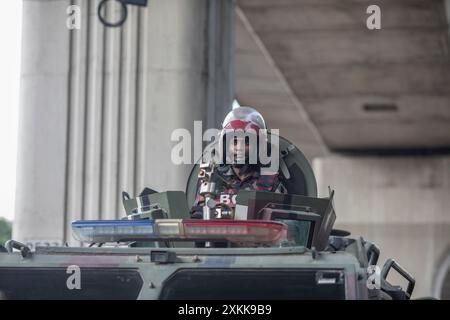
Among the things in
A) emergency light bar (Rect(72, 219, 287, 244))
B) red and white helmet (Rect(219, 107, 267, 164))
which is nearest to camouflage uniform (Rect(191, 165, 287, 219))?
red and white helmet (Rect(219, 107, 267, 164))

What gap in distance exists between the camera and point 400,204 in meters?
35.4

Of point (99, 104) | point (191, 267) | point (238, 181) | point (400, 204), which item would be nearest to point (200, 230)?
point (191, 267)

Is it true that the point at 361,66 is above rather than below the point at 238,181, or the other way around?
above

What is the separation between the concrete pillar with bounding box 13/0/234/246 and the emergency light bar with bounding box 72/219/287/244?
8.80 meters

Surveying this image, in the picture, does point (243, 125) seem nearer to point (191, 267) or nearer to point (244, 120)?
point (244, 120)

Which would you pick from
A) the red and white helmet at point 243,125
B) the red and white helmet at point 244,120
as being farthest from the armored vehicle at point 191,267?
the red and white helmet at point 244,120

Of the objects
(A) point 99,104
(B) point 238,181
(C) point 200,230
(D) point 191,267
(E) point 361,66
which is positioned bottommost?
(D) point 191,267

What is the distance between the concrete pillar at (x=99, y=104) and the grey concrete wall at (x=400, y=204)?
18.7m

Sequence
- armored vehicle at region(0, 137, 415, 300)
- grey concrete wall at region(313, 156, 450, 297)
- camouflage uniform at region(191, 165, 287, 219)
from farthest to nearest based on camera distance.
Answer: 1. grey concrete wall at region(313, 156, 450, 297)
2. camouflage uniform at region(191, 165, 287, 219)
3. armored vehicle at region(0, 137, 415, 300)

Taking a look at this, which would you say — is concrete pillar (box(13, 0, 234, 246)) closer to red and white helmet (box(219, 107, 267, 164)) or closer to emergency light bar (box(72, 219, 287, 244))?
red and white helmet (box(219, 107, 267, 164))

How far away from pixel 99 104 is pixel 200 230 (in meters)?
9.72

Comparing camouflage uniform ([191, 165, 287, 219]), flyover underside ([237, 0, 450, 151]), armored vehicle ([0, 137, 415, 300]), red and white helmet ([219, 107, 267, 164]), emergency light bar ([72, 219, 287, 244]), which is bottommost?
armored vehicle ([0, 137, 415, 300])

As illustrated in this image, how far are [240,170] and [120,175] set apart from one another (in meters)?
7.52

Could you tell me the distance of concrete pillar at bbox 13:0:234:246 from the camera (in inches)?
653
